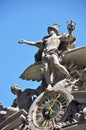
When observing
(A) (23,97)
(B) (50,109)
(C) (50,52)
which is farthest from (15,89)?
(B) (50,109)

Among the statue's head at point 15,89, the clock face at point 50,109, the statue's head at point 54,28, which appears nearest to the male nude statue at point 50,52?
the statue's head at point 54,28

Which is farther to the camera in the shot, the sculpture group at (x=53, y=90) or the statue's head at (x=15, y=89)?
the statue's head at (x=15, y=89)

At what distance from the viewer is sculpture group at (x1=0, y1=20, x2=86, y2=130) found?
618 inches

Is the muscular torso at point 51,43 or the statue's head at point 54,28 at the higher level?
the statue's head at point 54,28

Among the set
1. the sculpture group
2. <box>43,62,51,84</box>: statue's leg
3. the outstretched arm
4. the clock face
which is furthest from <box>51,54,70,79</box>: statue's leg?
the outstretched arm

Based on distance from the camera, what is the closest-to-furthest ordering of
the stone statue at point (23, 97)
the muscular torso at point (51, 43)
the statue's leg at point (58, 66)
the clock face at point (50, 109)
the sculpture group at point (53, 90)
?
the sculpture group at point (53, 90)
the clock face at point (50, 109)
the statue's leg at point (58, 66)
the stone statue at point (23, 97)
the muscular torso at point (51, 43)

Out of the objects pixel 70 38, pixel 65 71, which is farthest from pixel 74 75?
pixel 70 38

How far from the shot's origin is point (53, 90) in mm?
16594

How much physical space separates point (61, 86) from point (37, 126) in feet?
4.74

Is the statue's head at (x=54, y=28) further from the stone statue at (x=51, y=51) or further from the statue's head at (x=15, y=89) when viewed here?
the statue's head at (x=15, y=89)

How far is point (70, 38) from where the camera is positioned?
60.2ft

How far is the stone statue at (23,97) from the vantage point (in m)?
17.7

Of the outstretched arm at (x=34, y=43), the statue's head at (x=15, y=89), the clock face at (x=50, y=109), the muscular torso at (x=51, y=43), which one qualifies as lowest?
the clock face at (x=50, y=109)

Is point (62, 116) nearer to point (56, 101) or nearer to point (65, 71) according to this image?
point (56, 101)
